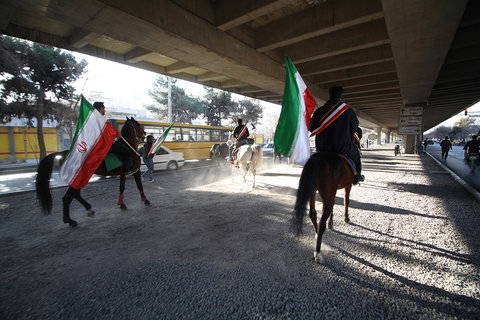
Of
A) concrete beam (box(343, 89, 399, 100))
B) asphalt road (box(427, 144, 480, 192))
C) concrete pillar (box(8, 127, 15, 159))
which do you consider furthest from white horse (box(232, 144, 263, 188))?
concrete pillar (box(8, 127, 15, 159))

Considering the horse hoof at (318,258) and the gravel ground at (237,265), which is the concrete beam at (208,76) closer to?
the gravel ground at (237,265)

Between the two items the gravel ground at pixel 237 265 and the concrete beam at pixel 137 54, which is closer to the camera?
the gravel ground at pixel 237 265

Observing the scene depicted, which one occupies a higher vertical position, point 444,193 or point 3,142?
point 3,142

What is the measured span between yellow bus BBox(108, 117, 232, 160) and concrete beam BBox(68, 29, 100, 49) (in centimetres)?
780

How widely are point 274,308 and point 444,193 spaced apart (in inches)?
293

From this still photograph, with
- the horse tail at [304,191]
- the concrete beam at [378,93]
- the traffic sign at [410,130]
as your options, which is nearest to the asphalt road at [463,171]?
the traffic sign at [410,130]

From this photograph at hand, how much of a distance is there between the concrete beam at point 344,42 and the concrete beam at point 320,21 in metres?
1.25

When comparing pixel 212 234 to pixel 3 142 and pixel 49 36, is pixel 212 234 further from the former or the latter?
pixel 3 142

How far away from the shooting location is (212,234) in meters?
3.86

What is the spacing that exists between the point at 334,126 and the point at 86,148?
191 inches

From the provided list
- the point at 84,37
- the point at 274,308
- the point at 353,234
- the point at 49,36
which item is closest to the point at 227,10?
the point at 84,37

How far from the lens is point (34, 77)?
1611cm

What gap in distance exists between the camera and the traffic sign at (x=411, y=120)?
14.3m

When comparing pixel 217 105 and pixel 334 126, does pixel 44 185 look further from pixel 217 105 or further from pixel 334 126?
pixel 217 105
